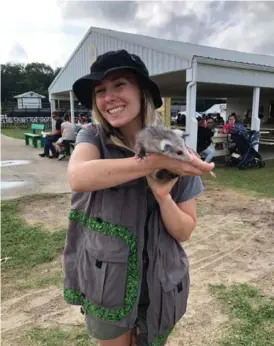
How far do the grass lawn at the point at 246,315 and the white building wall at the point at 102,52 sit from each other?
6541mm

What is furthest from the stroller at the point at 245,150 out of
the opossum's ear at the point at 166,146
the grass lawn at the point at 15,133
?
the grass lawn at the point at 15,133

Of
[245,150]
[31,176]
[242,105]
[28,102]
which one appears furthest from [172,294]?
[28,102]

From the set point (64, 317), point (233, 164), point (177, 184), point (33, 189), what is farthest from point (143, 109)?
point (233, 164)

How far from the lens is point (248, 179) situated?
796cm

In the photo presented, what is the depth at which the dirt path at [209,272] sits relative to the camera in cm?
253

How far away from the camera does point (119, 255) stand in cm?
120

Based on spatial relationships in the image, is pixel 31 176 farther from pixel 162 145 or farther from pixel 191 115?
pixel 162 145

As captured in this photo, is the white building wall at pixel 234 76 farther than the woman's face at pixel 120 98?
Yes

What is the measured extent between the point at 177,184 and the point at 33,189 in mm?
6171

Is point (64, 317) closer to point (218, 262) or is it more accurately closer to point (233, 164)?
point (218, 262)

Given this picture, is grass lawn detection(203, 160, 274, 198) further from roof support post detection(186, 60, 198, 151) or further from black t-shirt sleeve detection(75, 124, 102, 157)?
black t-shirt sleeve detection(75, 124, 102, 157)

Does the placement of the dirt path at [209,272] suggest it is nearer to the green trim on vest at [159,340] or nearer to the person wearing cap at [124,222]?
the green trim on vest at [159,340]

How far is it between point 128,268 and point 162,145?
498mm

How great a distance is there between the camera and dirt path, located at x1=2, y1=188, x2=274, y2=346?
2529 mm
